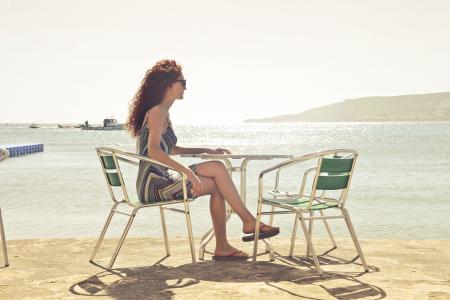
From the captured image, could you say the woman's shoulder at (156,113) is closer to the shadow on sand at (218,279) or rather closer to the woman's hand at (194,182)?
the woman's hand at (194,182)

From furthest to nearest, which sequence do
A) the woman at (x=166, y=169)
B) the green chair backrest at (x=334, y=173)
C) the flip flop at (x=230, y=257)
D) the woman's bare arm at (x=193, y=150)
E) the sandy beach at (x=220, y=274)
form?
1. the woman's bare arm at (x=193, y=150)
2. the flip flop at (x=230, y=257)
3. the woman at (x=166, y=169)
4. the green chair backrest at (x=334, y=173)
5. the sandy beach at (x=220, y=274)

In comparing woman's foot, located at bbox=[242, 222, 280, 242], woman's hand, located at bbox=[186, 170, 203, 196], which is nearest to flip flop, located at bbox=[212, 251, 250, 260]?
woman's foot, located at bbox=[242, 222, 280, 242]

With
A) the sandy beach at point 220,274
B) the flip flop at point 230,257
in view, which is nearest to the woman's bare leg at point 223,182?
the flip flop at point 230,257

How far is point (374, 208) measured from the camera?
14.8 meters

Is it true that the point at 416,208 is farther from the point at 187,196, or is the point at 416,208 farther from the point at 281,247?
the point at 187,196

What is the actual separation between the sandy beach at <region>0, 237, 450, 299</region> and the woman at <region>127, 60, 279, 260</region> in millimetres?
330

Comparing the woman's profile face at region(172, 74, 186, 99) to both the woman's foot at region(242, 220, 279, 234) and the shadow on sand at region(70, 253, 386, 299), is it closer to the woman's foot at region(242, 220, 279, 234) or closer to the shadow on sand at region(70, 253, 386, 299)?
the woman's foot at region(242, 220, 279, 234)

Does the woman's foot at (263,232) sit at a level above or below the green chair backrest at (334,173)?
below

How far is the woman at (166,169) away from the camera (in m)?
4.51

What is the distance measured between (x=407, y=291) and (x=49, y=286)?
7.22ft

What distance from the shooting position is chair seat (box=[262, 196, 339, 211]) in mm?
4414

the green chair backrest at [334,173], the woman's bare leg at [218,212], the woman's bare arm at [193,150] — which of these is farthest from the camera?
the woman's bare arm at [193,150]

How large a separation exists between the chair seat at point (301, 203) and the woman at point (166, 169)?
0.20 meters

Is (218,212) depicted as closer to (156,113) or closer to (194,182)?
(194,182)
